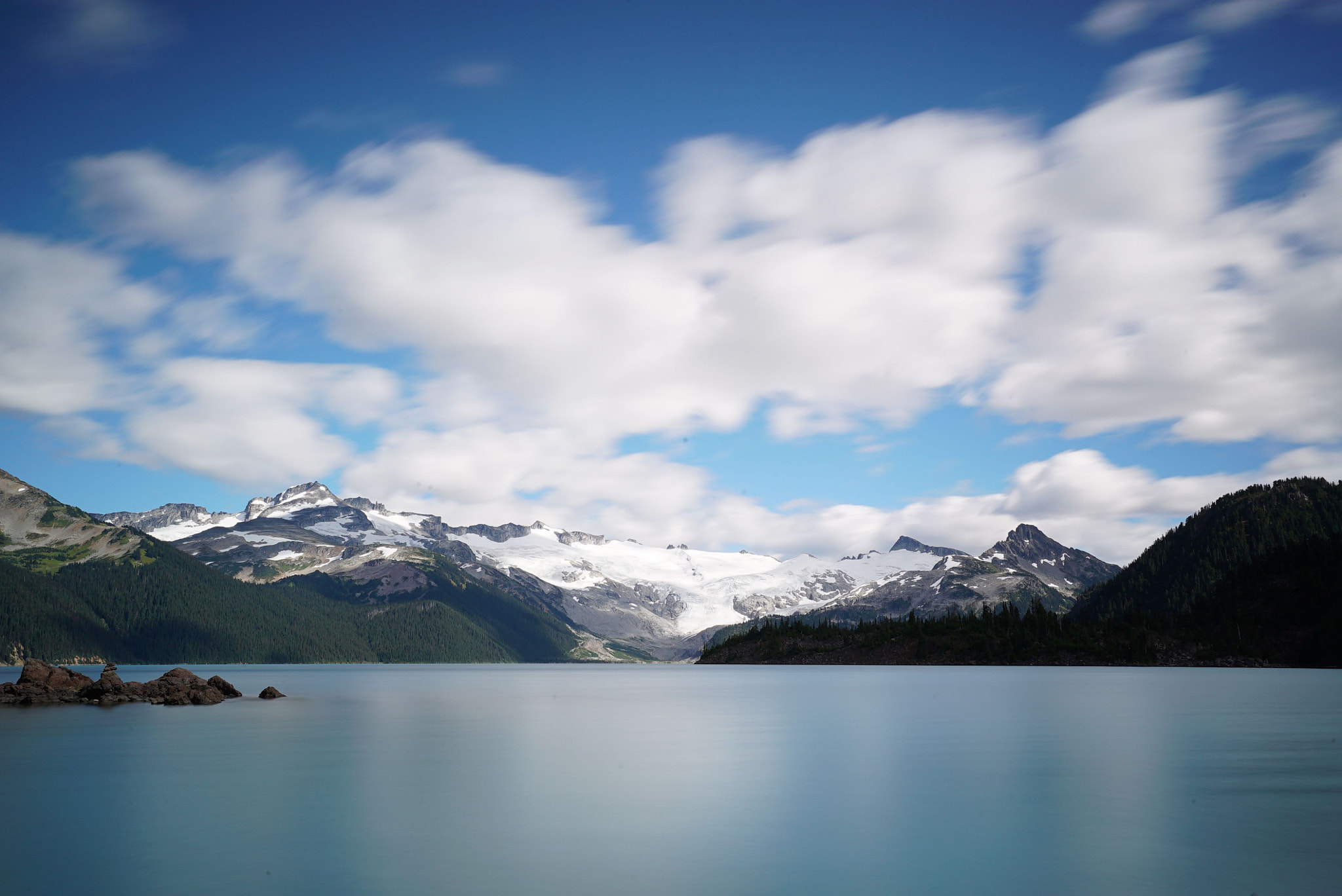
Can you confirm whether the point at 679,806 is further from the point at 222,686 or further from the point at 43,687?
the point at 222,686

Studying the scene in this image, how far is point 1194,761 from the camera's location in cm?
4688

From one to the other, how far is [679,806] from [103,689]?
94032 mm

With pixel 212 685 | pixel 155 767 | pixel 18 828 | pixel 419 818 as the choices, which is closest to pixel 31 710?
pixel 212 685

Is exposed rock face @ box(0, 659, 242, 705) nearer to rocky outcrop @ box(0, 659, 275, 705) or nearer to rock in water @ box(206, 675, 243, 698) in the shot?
rocky outcrop @ box(0, 659, 275, 705)

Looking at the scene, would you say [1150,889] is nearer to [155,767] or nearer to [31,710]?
[155,767]

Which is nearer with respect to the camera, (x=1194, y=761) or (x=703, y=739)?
(x=1194, y=761)

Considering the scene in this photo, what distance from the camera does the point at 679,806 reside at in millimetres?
35219

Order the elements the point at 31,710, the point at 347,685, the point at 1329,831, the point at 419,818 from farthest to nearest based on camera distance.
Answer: the point at 347,685 < the point at 31,710 < the point at 419,818 < the point at 1329,831

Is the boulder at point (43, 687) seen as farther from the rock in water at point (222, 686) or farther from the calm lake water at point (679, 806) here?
the calm lake water at point (679, 806)

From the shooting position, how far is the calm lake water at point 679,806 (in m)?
24.2

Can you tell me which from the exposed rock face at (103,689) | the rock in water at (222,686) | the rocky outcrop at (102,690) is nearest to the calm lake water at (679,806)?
the exposed rock face at (103,689)

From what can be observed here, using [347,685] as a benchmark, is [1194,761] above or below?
above

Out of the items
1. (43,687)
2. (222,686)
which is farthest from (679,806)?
(222,686)

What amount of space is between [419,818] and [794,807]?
1440cm
